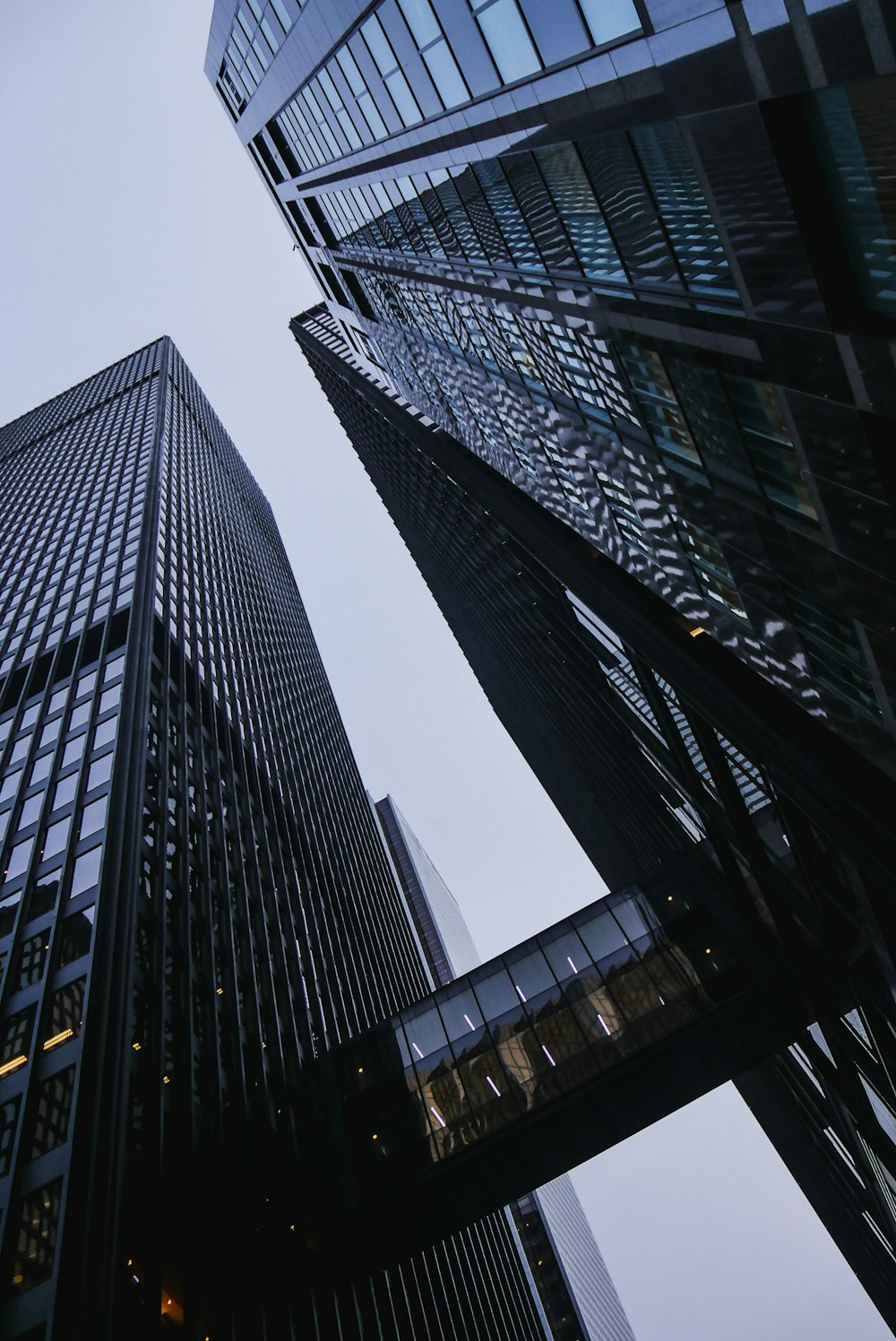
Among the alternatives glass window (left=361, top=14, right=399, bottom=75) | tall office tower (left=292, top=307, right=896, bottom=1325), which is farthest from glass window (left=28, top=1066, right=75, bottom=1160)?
glass window (left=361, top=14, right=399, bottom=75)

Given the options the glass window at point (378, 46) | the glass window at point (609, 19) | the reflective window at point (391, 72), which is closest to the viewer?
the glass window at point (609, 19)

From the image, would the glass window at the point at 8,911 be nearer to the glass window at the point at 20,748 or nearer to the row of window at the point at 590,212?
the glass window at the point at 20,748

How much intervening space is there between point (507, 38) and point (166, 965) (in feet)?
101

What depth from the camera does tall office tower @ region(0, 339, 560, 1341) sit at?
22.3 meters

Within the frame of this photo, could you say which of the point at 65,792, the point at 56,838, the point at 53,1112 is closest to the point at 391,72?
the point at 65,792

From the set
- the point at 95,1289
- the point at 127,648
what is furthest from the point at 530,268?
the point at 127,648

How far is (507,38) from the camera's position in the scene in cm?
1770

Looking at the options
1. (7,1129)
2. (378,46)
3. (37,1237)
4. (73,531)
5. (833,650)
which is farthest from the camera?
(73,531)

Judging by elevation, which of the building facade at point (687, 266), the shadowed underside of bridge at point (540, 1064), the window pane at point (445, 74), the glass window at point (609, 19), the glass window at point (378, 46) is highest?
the glass window at point (378, 46)

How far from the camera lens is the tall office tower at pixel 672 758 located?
81.0 ft

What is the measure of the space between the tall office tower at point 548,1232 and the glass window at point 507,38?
82620 mm

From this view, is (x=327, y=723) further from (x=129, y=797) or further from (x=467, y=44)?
(x=467, y=44)

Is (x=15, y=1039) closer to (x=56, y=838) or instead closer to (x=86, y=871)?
(x=86, y=871)

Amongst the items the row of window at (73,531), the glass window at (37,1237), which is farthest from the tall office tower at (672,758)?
the row of window at (73,531)
